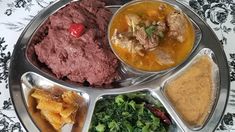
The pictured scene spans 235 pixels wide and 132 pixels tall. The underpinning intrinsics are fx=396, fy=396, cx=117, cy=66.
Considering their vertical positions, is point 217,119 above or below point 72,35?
below

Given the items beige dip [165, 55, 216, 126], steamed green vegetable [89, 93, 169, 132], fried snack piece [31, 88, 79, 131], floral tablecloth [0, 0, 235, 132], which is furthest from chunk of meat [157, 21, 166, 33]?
fried snack piece [31, 88, 79, 131]

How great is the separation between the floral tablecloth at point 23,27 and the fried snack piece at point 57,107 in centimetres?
22

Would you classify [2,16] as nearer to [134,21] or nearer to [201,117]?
[134,21]

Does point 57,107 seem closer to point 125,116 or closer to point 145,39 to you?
point 125,116

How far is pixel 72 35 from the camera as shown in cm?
287

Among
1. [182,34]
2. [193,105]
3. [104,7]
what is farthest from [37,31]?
[193,105]

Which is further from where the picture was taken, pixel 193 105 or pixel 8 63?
pixel 8 63

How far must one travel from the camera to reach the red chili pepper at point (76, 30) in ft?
9.32

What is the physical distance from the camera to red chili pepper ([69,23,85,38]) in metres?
2.84

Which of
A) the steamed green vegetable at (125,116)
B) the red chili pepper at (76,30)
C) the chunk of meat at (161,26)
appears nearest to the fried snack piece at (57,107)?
the steamed green vegetable at (125,116)

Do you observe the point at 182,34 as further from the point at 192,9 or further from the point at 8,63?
the point at 8,63

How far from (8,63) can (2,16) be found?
1.42ft

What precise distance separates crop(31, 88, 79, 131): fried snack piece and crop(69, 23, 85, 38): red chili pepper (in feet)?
1.40

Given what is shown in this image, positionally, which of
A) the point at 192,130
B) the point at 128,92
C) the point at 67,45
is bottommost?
the point at 192,130
